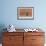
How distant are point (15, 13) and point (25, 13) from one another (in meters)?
0.33

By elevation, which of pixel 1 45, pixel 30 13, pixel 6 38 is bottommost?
pixel 1 45

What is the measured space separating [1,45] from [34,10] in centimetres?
156

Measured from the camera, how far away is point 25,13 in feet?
14.3

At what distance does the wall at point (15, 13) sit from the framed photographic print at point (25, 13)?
10 cm

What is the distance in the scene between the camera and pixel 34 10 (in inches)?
171

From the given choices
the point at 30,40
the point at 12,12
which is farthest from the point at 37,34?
the point at 12,12

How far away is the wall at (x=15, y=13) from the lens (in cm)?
433

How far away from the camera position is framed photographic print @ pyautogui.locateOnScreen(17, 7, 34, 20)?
14.2 feet

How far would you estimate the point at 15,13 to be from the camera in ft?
14.3

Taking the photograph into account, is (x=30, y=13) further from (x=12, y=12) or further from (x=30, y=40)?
(x=30, y=40)

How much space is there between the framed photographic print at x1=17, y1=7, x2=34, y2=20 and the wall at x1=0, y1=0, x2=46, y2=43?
0.33ft

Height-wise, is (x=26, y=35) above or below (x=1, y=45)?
above

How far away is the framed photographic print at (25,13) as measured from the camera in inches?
171

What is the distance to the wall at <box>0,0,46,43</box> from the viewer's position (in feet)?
14.2
